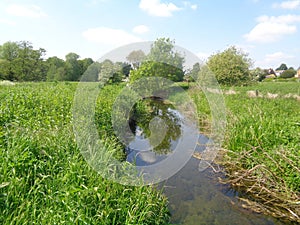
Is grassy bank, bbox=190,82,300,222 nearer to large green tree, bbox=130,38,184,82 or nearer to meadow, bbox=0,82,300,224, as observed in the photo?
meadow, bbox=0,82,300,224

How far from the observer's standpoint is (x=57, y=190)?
270cm

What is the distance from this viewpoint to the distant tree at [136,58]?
3610 millimetres

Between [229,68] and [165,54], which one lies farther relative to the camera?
[229,68]

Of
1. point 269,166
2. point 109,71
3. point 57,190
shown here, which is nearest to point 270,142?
point 269,166

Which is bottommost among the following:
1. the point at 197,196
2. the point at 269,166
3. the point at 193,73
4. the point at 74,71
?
the point at 197,196

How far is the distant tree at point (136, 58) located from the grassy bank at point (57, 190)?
1.78 meters

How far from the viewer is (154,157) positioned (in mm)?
5613

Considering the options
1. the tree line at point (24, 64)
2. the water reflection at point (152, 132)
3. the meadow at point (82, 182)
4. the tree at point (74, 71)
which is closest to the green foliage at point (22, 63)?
the tree line at point (24, 64)

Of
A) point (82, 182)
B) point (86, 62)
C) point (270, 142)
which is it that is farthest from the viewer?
point (86, 62)

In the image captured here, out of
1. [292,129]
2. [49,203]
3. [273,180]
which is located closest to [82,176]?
[49,203]

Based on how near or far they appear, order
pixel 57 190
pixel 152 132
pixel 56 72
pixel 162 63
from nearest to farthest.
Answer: pixel 57 190 → pixel 162 63 → pixel 152 132 → pixel 56 72

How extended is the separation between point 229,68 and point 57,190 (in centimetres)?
2125

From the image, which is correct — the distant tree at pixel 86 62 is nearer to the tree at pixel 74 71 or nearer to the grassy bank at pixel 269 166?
the tree at pixel 74 71

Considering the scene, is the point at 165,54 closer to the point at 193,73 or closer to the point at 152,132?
the point at 193,73
